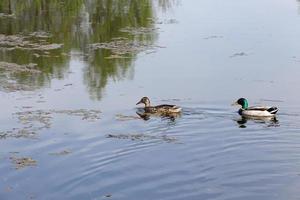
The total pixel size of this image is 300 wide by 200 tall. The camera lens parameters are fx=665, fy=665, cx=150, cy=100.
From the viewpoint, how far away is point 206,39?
26969 millimetres

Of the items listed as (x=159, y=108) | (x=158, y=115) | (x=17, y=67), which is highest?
(x=17, y=67)

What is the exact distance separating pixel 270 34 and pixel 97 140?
1427cm

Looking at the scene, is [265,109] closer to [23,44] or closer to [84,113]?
[84,113]

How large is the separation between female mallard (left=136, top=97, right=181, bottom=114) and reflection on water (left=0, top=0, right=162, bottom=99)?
6.62 ft

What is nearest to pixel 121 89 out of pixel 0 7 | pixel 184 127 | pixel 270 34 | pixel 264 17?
pixel 184 127

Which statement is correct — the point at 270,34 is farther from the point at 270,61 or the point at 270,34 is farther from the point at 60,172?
the point at 60,172

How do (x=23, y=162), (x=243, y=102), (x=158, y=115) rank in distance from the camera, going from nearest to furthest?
(x=23, y=162), (x=158, y=115), (x=243, y=102)

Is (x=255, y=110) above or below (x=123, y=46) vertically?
below

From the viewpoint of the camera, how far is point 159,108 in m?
18.4

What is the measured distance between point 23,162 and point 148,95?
22.1ft

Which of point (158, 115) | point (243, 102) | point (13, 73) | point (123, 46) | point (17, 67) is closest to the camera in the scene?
point (158, 115)

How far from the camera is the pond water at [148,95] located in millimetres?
13367

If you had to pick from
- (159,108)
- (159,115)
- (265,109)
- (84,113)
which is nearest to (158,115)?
(159,115)

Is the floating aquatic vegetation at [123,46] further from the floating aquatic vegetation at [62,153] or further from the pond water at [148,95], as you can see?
the floating aquatic vegetation at [62,153]
